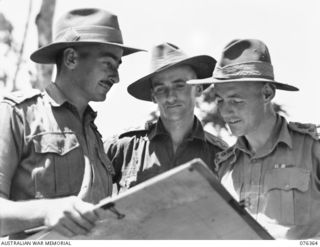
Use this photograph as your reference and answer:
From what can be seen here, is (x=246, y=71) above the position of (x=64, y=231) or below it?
above

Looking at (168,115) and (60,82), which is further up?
(60,82)

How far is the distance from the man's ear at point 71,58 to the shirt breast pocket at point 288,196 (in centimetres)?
145

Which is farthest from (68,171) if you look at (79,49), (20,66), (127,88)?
(20,66)

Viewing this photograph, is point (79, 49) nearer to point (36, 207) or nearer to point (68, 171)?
point (68, 171)

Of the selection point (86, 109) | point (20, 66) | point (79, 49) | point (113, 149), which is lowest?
point (20, 66)

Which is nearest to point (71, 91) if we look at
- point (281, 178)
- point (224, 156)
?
point (224, 156)

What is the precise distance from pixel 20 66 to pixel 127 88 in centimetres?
648

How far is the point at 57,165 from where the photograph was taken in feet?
16.6

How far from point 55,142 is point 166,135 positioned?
148cm

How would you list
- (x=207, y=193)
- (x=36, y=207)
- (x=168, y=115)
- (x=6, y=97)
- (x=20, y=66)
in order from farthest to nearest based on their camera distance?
(x=20, y=66)
(x=168, y=115)
(x=6, y=97)
(x=36, y=207)
(x=207, y=193)

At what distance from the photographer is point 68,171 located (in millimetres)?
5078

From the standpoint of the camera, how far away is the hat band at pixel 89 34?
5.48m

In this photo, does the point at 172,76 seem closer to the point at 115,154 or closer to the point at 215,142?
the point at 215,142

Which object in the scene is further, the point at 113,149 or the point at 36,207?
the point at 113,149
